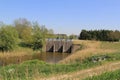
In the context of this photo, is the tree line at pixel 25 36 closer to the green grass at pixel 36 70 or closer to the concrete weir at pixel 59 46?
the concrete weir at pixel 59 46

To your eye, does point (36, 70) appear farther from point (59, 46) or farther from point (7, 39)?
point (59, 46)

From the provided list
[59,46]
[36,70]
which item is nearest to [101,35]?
[59,46]

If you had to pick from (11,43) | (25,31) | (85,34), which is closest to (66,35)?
(85,34)

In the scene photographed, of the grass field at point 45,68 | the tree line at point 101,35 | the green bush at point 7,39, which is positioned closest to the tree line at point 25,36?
the green bush at point 7,39

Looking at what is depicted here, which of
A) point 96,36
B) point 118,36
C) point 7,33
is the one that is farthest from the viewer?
point 96,36

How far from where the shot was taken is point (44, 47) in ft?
241

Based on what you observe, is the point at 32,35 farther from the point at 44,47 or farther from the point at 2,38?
the point at 2,38

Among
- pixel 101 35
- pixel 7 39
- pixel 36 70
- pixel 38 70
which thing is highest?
pixel 101 35

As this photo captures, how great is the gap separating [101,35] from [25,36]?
2830cm

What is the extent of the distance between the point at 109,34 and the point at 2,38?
39551 mm

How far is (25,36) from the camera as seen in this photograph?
75.0 meters

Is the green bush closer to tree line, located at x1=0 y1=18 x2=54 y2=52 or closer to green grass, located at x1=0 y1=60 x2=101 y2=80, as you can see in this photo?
tree line, located at x1=0 y1=18 x2=54 y2=52

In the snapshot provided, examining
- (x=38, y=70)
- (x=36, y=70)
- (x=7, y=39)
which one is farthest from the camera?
(x=7, y=39)

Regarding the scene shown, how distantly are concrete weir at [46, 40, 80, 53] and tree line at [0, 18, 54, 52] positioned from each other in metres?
2.56
